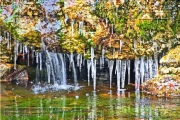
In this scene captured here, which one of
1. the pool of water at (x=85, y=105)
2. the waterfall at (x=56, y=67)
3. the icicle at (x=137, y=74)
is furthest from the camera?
the waterfall at (x=56, y=67)

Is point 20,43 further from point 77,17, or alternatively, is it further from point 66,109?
point 66,109

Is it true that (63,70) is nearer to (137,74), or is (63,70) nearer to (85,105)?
(137,74)

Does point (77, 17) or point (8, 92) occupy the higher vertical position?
point (77, 17)

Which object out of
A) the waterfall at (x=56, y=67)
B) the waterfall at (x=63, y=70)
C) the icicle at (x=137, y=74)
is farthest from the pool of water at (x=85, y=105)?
the waterfall at (x=56, y=67)

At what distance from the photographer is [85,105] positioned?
1477 centimetres

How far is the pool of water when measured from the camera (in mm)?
12711

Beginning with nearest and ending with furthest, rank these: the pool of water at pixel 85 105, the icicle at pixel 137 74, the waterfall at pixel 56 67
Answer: the pool of water at pixel 85 105
the icicle at pixel 137 74
the waterfall at pixel 56 67

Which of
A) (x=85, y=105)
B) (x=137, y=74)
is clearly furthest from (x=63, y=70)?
(x=85, y=105)

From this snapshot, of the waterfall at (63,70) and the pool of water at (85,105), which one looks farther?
the waterfall at (63,70)

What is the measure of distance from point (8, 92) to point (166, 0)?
305 inches

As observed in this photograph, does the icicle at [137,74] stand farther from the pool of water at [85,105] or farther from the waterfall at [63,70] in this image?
the waterfall at [63,70]

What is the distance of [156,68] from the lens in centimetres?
1861

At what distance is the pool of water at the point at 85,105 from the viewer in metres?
12.7

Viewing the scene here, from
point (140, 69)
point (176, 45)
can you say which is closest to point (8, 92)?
point (140, 69)
